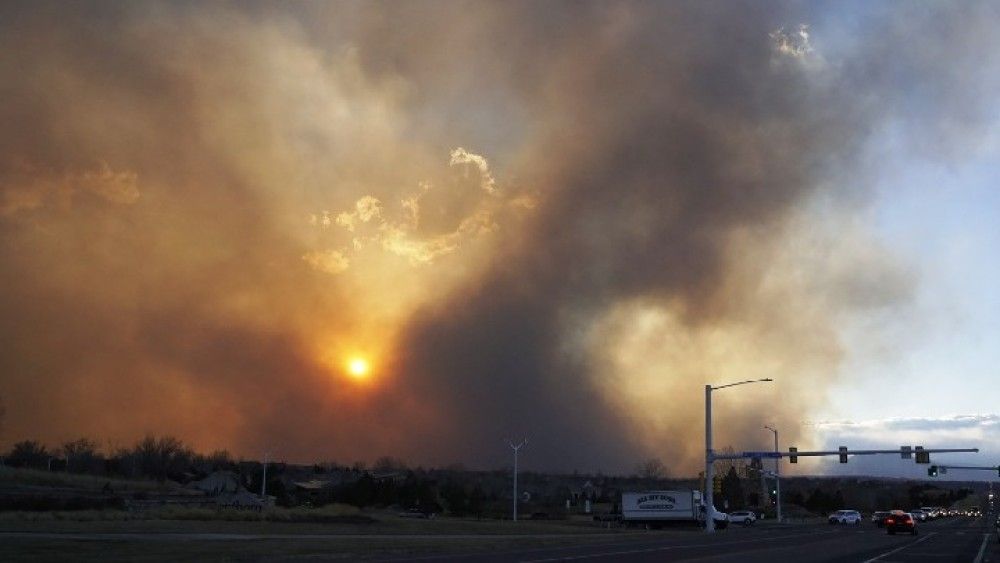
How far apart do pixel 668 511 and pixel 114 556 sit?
70.2m

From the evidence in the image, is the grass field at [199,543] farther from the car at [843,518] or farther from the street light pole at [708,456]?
the car at [843,518]

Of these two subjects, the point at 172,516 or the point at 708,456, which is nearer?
the point at 172,516

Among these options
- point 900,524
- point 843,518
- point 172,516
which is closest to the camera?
point 172,516

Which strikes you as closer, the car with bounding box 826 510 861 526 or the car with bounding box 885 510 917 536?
the car with bounding box 885 510 917 536

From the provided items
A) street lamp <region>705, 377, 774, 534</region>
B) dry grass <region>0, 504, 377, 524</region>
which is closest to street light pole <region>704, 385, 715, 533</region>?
street lamp <region>705, 377, 774, 534</region>

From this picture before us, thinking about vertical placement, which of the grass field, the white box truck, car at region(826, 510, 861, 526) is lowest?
car at region(826, 510, 861, 526)

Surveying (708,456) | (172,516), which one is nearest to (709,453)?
(708,456)

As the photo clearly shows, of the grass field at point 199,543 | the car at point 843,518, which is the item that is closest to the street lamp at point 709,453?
the grass field at point 199,543

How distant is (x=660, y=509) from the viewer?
90.9 m

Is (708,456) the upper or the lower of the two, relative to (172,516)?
upper

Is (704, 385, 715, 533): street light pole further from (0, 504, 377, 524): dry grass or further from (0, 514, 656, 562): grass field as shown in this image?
(0, 504, 377, 524): dry grass

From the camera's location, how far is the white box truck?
90438 millimetres

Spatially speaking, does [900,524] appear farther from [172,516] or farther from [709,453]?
[172,516]

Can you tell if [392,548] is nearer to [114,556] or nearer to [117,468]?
[114,556]
